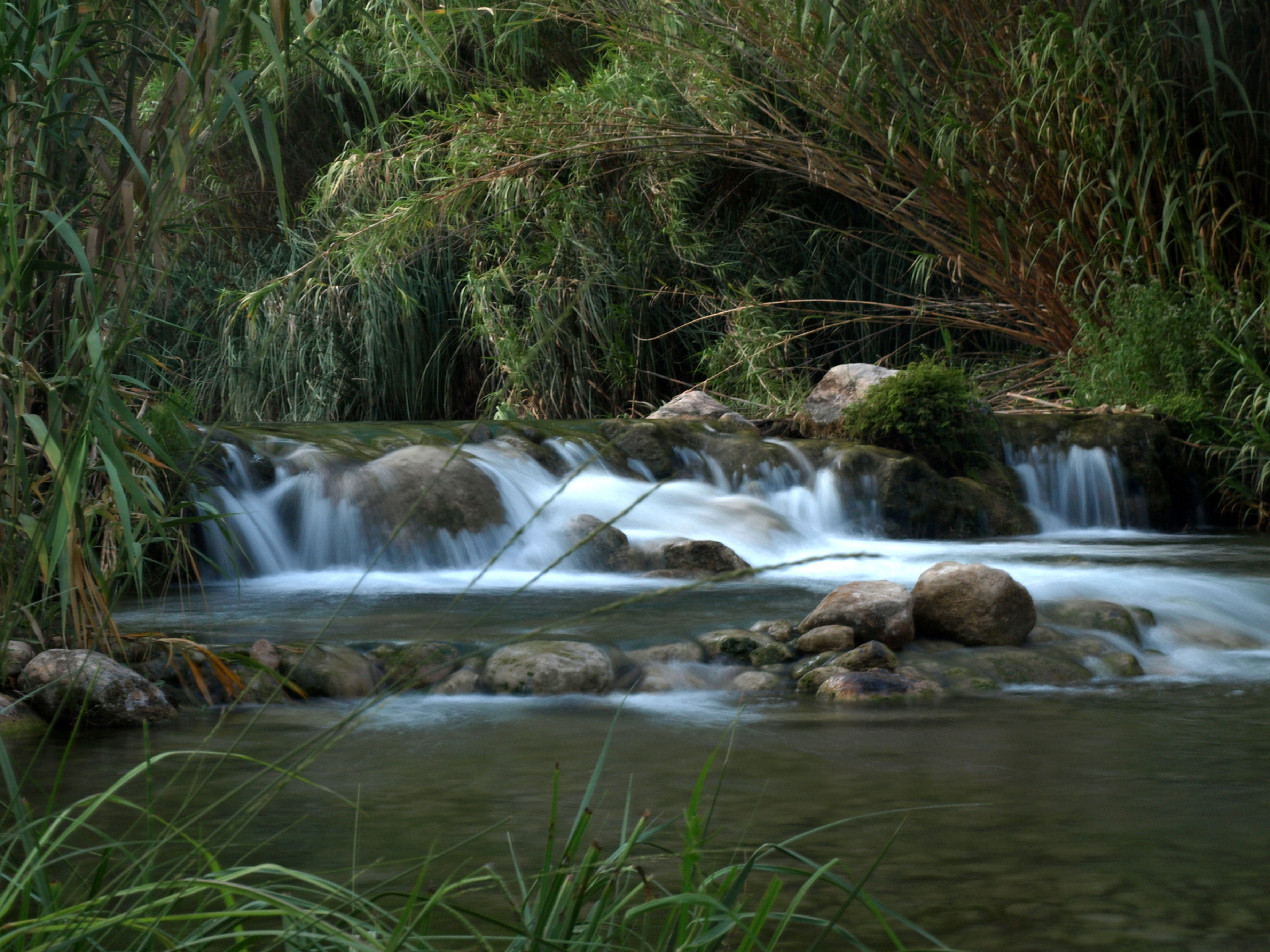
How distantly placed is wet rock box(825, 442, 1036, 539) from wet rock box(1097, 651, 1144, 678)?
3281 mm

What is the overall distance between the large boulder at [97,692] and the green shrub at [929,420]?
5.33 m

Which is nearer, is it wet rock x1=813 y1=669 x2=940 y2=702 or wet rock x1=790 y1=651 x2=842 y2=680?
wet rock x1=813 y1=669 x2=940 y2=702

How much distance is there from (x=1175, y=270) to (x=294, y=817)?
683cm

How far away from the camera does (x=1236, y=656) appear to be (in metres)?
4.30

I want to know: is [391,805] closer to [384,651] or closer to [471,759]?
[471,759]

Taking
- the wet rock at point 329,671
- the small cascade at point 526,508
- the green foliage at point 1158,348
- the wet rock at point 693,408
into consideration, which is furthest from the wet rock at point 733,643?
the wet rock at point 693,408

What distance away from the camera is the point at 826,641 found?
408 cm

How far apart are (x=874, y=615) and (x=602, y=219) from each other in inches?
274

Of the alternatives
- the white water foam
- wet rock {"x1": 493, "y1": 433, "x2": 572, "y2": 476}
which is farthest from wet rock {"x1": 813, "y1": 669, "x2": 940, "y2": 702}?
wet rock {"x1": 493, "y1": 433, "x2": 572, "y2": 476}

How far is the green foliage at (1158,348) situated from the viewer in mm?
7352

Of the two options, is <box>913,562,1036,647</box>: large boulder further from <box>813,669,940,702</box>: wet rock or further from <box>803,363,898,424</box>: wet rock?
<box>803,363,898,424</box>: wet rock

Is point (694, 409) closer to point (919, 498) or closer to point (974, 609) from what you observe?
point (919, 498)

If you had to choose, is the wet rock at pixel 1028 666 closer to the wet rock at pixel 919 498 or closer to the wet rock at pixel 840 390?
the wet rock at pixel 919 498

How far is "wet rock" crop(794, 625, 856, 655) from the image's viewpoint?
13.4 ft
